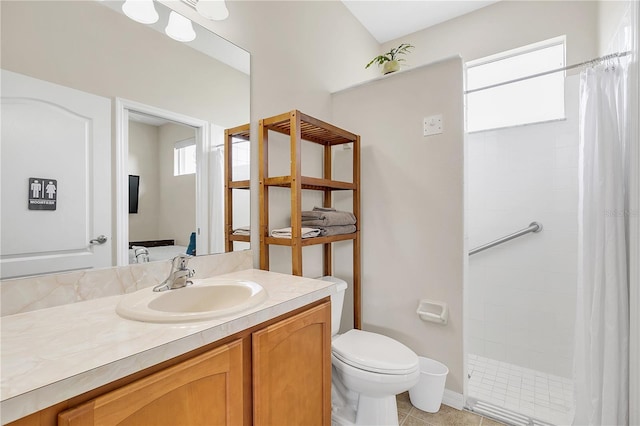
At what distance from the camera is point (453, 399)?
1644 millimetres

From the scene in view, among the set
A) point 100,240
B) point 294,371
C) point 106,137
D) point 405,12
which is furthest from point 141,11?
point 405,12

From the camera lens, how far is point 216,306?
3.67ft

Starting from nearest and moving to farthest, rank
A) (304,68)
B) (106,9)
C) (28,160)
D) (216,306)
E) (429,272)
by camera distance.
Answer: (28,160) < (106,9) < (216,306) < (429,272) < (304,68)

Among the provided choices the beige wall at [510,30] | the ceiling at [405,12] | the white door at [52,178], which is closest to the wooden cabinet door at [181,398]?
the white door at [52,178]

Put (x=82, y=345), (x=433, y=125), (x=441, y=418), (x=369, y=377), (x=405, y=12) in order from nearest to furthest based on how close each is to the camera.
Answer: (x=82, y=345) < (x=369, y=377) < (x=441, y=418) < (x=433, y=125) < (x=405, y=12)

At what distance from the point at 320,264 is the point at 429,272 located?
2.34 feet

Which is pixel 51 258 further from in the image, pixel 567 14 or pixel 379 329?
pixel 567 14

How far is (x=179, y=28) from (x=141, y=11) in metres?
0.15

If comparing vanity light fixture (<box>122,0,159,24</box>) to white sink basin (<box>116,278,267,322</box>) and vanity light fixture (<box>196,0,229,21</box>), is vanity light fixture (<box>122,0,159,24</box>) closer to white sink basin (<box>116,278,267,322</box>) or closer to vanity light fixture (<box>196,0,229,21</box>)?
vanity light fixture (<box>196,0,229,21</box>)

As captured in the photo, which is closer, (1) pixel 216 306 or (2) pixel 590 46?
(1) pixel 216 306

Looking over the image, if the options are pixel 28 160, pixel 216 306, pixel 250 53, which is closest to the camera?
pixel 28 160

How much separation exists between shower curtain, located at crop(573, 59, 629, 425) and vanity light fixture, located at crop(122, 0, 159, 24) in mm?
2006

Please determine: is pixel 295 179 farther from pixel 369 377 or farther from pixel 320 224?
pixel 369 377

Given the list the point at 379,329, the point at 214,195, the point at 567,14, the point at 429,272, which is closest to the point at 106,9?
the point at 214,195
